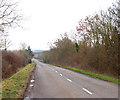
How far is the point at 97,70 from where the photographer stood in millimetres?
20922

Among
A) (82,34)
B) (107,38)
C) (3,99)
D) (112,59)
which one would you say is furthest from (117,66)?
(82,34)

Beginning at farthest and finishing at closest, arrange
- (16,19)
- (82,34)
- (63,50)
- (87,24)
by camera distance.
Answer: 1. (63,50)
2. (82,34)
3. (87,24)
4. (16,19)

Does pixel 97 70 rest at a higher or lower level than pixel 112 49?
lower

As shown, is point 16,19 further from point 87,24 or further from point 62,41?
point 62,41

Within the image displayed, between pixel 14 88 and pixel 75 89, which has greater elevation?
pixel 75 89

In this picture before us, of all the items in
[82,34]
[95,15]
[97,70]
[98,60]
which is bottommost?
[97,70]

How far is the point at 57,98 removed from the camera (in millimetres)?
7238

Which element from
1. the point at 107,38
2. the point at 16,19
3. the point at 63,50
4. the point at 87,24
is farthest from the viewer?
the point at 63,50

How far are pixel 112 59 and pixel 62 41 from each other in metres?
39.0

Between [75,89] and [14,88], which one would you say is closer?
[75,89]

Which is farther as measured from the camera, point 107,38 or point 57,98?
point 107,38

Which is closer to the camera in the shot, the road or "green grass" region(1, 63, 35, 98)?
the road

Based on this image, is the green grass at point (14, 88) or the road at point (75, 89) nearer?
the road at point (75, 89)

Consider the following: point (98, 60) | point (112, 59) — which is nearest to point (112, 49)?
point (112, 59)
